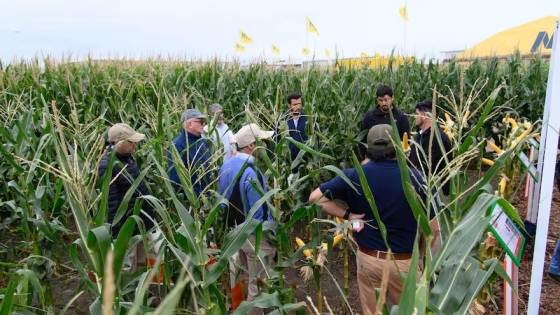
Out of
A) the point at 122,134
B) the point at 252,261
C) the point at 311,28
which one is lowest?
the point at 252,261

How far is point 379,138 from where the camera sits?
2660 millimetres

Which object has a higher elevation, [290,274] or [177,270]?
[177,270]

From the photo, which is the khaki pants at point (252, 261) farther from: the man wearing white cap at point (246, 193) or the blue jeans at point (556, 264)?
the blue jeans at point (556, 264)

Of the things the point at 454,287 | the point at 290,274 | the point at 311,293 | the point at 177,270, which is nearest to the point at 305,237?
the point at 290,274

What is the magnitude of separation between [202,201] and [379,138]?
1632 millimetres

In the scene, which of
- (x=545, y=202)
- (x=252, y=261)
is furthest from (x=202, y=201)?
(x=545, y=202)

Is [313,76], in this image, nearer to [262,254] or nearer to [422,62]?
[422,62]

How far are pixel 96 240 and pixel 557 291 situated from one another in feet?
12.7

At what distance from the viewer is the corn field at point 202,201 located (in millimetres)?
1646

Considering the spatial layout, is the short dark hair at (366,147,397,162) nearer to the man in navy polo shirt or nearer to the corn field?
the man in navy polo shirt

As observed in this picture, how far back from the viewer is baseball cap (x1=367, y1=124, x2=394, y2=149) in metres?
2.64

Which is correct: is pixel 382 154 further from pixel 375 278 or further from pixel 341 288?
pixel 341 288

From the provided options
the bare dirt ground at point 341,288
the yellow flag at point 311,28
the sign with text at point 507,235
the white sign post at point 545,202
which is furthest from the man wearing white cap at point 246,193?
the yellow flag at point 311,28

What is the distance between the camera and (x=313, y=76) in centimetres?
802
